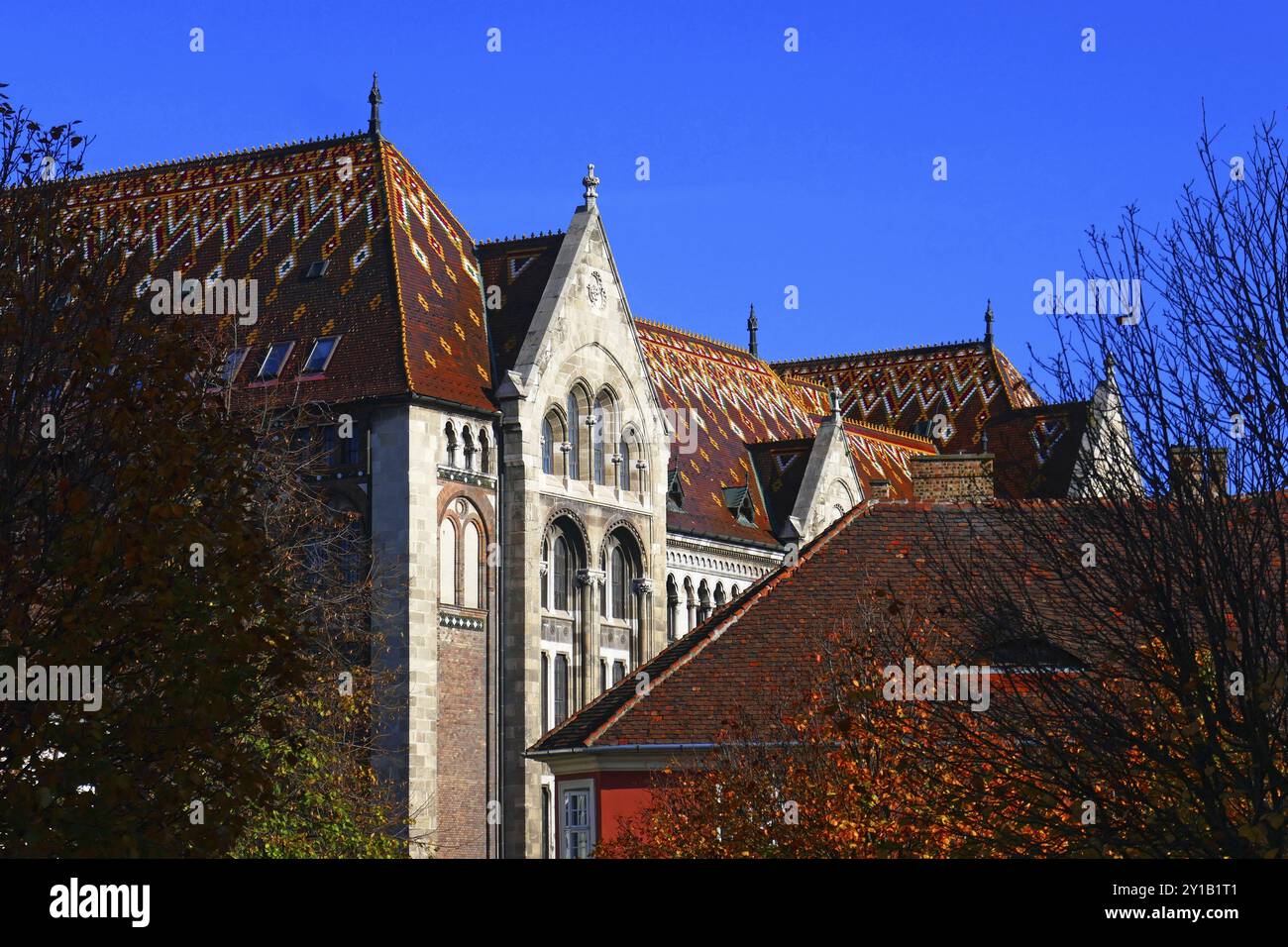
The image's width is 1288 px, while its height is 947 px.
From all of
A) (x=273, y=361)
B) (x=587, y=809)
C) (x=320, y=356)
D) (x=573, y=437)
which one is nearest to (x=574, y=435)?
(x=573, y=437)

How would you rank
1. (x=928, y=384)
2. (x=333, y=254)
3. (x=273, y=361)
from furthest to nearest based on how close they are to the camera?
(x=928, y=384) < (x=333, y=254) < (x=273, y=361)

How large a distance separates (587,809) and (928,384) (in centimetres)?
5856

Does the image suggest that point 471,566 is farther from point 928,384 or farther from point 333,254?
point 928,384

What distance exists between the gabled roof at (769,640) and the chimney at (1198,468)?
496 inches

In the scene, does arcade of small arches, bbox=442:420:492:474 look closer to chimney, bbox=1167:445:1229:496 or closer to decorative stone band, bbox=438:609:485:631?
decorative stone band, bbox=438:609:485:631

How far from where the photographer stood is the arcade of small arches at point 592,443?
60.7m

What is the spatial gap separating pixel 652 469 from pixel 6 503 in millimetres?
44565

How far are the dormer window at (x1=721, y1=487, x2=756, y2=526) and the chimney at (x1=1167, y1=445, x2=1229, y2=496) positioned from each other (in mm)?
47708

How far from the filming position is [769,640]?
38.8m

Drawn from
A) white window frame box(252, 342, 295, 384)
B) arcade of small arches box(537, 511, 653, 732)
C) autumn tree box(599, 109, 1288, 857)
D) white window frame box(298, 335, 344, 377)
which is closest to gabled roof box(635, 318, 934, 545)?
arcade of small arches box(537, 511, 653, 732)

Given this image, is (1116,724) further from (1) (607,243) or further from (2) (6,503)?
(1) (607,243)

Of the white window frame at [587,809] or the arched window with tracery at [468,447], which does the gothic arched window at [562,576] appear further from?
the white window frame at [587,809]

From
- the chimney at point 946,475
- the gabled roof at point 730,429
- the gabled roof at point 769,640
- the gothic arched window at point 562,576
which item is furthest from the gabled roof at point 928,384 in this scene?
the gabled roof at point 769,640

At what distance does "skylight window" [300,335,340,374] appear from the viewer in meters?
56.4
